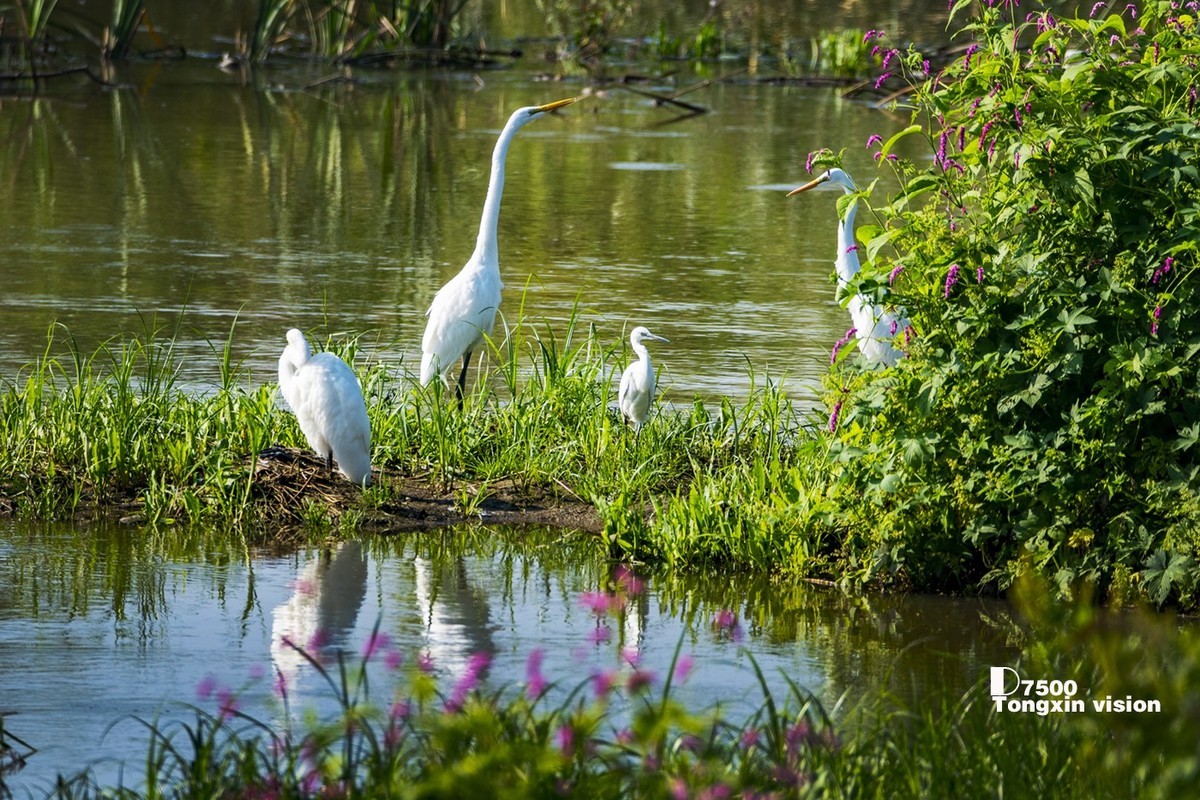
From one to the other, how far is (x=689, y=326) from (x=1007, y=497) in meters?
5.28

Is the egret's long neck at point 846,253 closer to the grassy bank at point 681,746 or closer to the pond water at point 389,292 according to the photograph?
the pond water at point 389,292

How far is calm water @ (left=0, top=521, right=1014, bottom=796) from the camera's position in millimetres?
4949

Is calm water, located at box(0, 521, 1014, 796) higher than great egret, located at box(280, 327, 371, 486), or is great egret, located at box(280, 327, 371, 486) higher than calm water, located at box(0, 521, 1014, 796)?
great egret, located at box(280, 327, 371, 486)

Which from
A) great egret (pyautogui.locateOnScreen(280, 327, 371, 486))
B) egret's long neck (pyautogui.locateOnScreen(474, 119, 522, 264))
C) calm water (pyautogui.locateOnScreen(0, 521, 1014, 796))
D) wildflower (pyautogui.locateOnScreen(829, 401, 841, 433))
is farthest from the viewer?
egret's long neck (pyautogui.locateOnScreen(474, 119, 522, 264))

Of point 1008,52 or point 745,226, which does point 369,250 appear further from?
point 1008,52

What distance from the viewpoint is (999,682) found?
4.91 metres

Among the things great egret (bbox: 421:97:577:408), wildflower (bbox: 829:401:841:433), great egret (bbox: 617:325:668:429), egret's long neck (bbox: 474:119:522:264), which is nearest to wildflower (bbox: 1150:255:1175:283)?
wildflower (bbox: 829:401:841:433)

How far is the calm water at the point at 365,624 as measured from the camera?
4949 mm

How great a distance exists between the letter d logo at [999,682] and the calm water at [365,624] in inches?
11.6

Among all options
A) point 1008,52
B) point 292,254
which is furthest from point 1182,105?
point 292,254

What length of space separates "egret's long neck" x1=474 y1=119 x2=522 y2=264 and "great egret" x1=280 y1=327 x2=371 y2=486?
1866mm

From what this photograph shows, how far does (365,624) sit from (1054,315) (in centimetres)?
257

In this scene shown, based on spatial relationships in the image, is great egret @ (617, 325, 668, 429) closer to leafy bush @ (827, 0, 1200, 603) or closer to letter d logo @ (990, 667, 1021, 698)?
leafy bush @ (827, 0, 1200, 603)

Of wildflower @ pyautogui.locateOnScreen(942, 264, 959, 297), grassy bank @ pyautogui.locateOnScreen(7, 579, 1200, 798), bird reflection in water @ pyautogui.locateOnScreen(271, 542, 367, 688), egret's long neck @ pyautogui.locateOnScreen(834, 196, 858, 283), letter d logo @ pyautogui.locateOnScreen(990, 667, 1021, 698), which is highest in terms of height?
wildflower @ pyautogui.locateOnScreen(942, 264, 959, 297)
